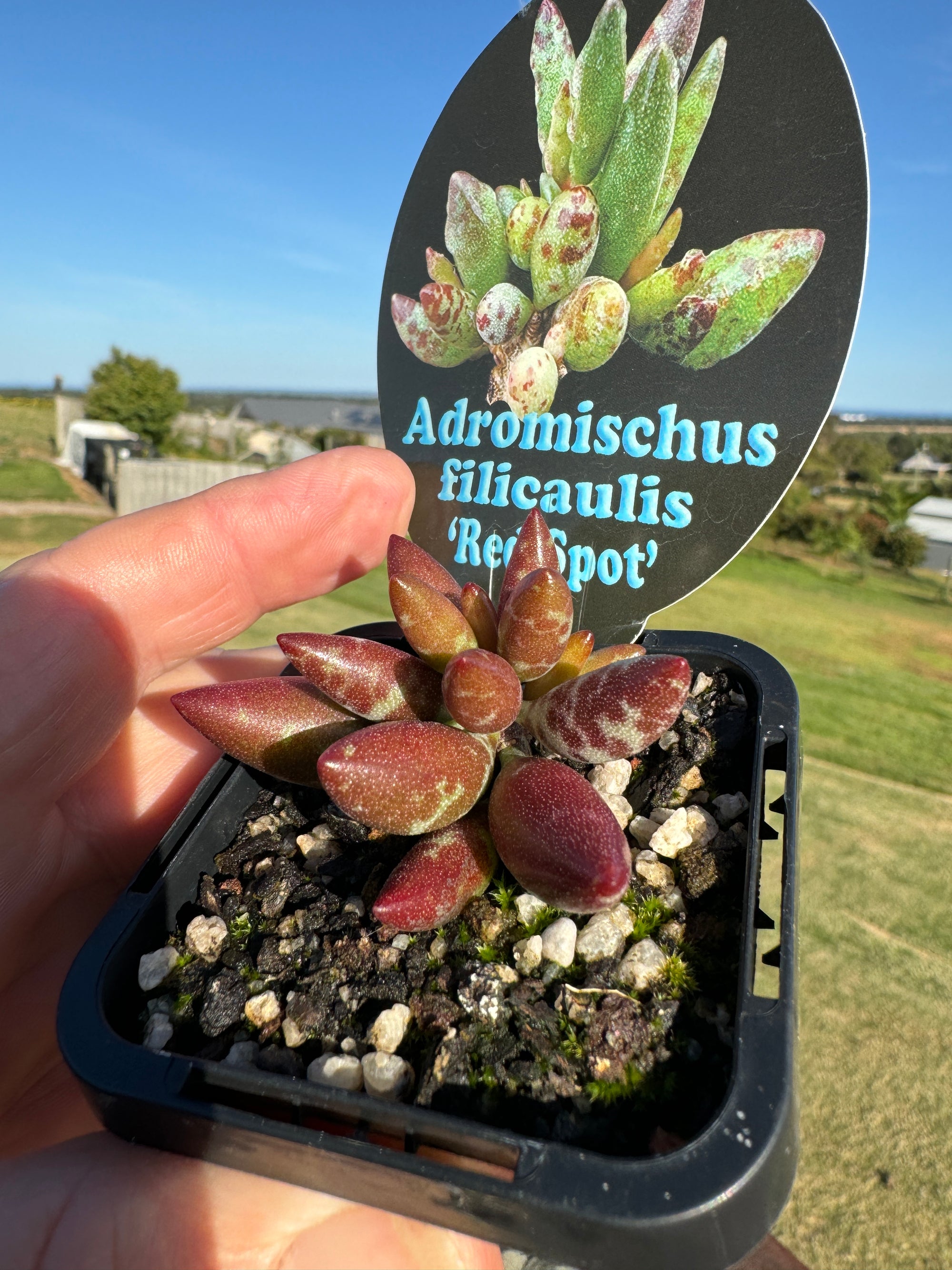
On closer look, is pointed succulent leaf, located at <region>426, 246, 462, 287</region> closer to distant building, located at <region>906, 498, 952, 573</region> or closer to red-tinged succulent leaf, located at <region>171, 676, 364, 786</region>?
red-tinged succulent leaf, located at <region>171, 676, 364, 786</region>

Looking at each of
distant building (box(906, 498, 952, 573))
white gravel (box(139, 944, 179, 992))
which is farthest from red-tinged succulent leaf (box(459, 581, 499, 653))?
distant building (box(906, 498, 952, 573))

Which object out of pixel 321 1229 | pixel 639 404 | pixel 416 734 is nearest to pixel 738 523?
pixel 639 404

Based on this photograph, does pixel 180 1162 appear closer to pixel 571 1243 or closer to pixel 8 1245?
pixel 8 1245

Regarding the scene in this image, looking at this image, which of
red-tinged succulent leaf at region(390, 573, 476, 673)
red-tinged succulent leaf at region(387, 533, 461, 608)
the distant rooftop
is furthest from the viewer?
the distant rooftop

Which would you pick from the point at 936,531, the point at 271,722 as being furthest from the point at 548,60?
the point at 936,531

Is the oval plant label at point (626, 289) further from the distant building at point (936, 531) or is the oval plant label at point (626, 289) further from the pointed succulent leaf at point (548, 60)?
the distant building at point (936, 531)

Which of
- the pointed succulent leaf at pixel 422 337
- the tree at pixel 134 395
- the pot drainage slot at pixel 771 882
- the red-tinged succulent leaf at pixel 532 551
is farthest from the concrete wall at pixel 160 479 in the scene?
the red-tinged succulent leaf at pixel 532 551
